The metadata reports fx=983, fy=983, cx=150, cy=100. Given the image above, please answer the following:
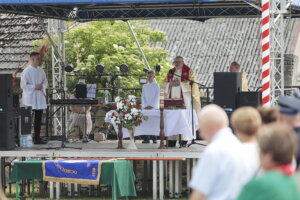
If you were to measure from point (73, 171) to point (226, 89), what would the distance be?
12.0 feet

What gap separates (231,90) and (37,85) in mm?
4122

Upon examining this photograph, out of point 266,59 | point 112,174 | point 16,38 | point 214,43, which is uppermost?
point 214,43

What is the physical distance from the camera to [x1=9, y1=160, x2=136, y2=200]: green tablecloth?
47.9ft

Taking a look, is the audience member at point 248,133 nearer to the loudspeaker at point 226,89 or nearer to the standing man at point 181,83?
the loudspeaker at point 226,89

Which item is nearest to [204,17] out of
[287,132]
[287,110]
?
[287,110]

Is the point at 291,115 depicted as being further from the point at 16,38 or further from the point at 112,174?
the point at 16,38

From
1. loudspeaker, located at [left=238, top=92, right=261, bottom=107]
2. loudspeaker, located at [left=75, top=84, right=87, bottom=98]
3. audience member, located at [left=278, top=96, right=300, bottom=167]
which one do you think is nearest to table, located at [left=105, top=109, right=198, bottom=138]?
loudspeaker, located at [left=75, top=84, right=87, bottom=98]

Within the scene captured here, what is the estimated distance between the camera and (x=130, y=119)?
17.5m

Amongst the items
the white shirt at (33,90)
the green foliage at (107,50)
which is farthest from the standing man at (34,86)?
the green foliage at (107,50)

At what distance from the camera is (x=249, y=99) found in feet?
56.1

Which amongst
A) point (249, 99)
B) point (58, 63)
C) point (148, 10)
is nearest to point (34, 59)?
point (58, 63)

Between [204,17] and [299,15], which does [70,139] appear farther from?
[299,15]

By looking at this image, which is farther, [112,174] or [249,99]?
[249,99]

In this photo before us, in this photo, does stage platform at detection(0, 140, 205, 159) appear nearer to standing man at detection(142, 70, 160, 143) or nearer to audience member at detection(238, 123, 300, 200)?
standing man at detection(142, 70, 160, 143)
